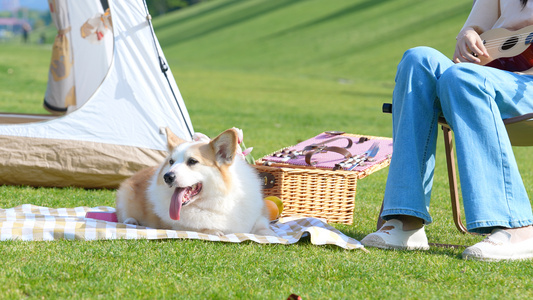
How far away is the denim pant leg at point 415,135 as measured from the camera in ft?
8.67

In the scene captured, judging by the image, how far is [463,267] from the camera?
2473 millimetres

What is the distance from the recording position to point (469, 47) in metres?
2.88

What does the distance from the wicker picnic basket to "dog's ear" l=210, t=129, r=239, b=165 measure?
23.8 inches

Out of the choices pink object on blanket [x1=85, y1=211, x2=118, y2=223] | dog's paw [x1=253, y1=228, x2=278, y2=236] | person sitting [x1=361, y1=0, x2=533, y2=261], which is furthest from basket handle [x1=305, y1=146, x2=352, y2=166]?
pink object on blanket [x1=85, y1=211, x2=118, y2=223]

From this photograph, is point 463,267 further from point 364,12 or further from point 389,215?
point 364,12

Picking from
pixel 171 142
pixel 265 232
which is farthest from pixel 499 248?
pixel 171 142

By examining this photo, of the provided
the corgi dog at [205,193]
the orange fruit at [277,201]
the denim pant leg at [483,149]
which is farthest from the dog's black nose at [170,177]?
the denim pant leg at [483,149]

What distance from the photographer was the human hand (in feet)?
9.34

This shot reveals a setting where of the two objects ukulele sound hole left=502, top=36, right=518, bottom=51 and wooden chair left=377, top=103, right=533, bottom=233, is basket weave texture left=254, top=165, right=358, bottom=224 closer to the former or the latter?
wooden chair left=377, top=103, right=533, bottom=233

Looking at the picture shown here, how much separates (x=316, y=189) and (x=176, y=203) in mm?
926

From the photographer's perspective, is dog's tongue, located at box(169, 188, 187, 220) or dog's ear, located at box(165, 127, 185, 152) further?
dog's ear, located at box(165, 127, 185, 152)

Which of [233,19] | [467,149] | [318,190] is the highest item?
[467,149]

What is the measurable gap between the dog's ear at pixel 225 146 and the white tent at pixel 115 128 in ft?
4.72

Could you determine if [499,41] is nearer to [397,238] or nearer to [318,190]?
[397,238]
